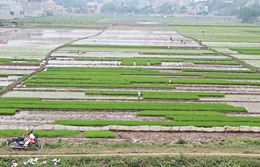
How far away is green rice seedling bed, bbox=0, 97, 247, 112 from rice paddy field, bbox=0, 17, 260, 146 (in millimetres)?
50

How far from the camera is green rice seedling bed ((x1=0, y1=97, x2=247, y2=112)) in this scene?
1527cm

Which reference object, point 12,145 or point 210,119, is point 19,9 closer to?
point 210,119

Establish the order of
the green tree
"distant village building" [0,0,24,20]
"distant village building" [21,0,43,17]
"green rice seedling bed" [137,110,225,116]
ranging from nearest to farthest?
"green rice seedling bed" [137,110,225,116] → "distant village building" [0,0,24,20] → the green tree → "distant village building" [21,0,43,17]

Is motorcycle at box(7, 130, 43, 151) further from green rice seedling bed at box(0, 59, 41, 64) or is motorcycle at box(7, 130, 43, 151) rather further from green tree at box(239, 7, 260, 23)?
green tree at box(239, 7, 260, 23)

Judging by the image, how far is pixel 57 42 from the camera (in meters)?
39.6

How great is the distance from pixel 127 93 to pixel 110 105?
95.4 inches

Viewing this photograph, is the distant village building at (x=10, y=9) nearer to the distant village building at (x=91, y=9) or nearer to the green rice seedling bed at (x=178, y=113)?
the distant village building at (x=91, y=9)

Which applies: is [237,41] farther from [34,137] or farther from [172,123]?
[34,137]

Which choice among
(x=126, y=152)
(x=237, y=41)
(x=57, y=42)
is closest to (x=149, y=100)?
(x=126, y=152)

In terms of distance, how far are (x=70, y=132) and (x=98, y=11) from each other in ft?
529

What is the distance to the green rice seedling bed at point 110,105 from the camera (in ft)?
50.1

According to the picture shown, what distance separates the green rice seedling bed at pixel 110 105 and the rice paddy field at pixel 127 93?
50 mm

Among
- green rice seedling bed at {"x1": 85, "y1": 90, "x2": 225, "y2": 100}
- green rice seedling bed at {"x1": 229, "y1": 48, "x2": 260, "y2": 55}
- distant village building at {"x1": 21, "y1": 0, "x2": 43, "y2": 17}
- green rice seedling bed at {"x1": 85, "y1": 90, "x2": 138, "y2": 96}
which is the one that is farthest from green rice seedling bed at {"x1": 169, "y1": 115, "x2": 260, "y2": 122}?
distant village building at {"x1": 21, "y1": 0, "x2": 43, "y2": 17}

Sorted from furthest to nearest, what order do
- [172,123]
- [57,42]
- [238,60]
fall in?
[57,42] < [238,60] < [172,123]
